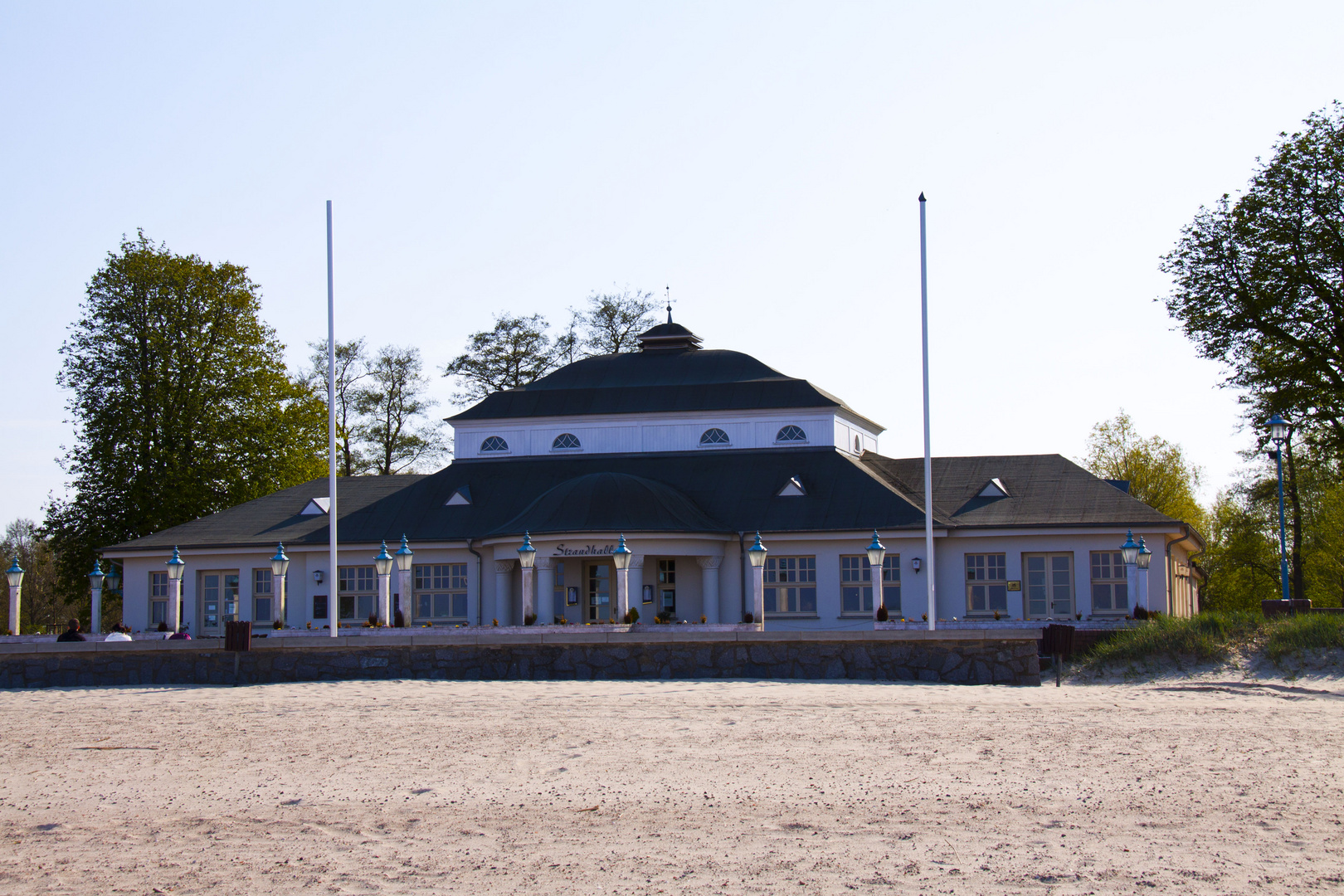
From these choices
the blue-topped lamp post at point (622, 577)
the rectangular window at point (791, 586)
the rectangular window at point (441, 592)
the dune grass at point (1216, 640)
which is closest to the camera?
the dune grass at point (1216, 640)

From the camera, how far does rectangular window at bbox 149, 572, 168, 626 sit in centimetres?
3466

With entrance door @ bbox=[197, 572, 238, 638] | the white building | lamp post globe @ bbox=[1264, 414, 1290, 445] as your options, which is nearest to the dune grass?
the white building

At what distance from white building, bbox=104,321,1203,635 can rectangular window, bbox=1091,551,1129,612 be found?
4 centimetres

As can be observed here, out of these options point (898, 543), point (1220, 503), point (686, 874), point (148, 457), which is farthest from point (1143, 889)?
point (1220, 503)

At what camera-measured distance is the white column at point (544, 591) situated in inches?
1203

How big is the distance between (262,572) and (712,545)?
38.0ft

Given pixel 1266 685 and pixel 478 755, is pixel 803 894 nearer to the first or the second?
pixel 478 755

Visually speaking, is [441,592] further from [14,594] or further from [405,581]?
[14,594]

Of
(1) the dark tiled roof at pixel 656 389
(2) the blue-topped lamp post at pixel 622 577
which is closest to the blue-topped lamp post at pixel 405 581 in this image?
(2) the blue-topped lamp post at pixel 622 577

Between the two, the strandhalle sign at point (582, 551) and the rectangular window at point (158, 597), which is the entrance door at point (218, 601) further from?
the strandhalle sign at point (582, 551)

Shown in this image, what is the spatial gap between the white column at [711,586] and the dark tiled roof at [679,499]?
2.70 feet

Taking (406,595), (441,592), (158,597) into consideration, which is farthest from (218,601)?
(406,595)

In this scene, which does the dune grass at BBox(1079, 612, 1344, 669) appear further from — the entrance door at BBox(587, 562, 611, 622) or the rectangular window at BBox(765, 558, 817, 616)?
the entrance door at BBox(587, 562, 611, 622)

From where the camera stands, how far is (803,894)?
8.54 meters
